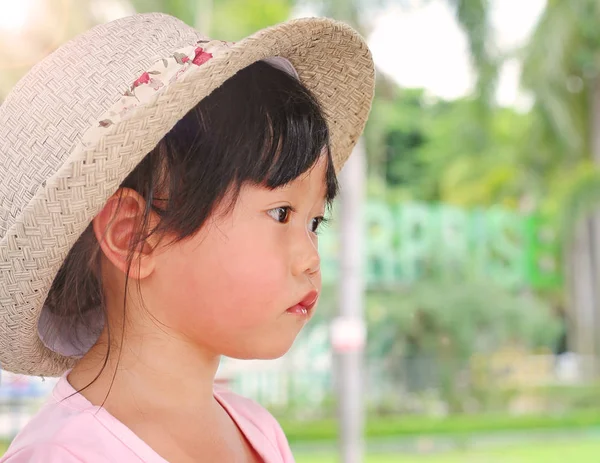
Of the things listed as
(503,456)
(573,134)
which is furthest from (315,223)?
(573,134)

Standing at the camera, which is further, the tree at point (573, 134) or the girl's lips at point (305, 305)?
the tree at point (573, 134)

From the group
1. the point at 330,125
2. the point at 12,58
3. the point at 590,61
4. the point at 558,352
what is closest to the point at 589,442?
the point at 558,352

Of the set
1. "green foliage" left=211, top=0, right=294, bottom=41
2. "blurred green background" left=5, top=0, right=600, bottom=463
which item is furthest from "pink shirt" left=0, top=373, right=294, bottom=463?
"green foliage" left=211, top=0, right=294, bottom=41

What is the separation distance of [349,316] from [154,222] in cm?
490

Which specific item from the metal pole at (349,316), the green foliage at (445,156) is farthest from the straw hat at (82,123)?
the green foliage at (445,156)

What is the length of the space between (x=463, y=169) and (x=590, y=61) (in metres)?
2.32

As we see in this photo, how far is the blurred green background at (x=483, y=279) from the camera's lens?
8.59 m

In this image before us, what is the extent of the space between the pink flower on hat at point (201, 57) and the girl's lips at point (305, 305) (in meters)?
0.20

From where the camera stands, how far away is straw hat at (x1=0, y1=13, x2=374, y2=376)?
646 mm

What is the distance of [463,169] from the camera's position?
12492 mm

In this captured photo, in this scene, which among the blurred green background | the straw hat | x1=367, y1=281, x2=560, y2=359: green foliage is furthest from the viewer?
x1=367, y1=281, x2=560, y2=359: green foliage

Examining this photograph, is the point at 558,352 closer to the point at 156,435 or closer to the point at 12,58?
the point at 12,58

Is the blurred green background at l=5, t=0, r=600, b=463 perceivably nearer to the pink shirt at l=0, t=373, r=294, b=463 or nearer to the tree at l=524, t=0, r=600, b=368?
the tree at l=524, t=0, r=600, b=368

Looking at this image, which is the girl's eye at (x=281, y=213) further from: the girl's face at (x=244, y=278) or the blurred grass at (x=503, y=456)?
the blurred grass at (x=503, y=456)
